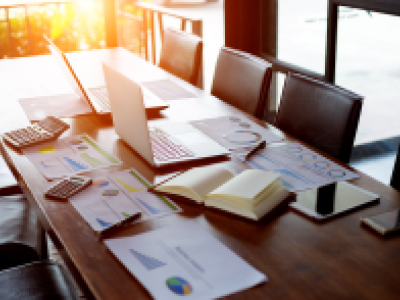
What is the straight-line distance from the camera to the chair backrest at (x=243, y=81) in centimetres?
205

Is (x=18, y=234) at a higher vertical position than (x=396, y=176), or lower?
lower

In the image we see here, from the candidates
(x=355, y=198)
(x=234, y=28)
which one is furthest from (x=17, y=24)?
(x=355, y=198)

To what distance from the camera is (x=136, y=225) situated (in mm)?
1137

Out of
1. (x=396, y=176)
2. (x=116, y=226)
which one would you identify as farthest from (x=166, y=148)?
(x=396, y=176)

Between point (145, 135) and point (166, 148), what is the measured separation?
19 centimetres

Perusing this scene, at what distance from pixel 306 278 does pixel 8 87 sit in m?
1.82

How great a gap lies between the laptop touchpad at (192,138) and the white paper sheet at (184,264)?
0.53 metres

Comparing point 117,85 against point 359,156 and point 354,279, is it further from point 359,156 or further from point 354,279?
point 359,156

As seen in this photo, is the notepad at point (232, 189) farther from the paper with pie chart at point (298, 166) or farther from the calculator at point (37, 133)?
the calculator at point (37, 133)

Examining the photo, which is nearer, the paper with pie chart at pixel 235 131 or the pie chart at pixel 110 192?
the pie chart at pixel 110 192

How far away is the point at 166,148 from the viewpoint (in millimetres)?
1562

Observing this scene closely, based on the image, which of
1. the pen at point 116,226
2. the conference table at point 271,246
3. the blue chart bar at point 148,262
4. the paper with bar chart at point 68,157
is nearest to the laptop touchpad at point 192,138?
the conference table at point 271,246

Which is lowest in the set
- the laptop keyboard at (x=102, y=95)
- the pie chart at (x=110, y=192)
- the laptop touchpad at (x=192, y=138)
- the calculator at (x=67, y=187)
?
the pie chart at (x=110, y=192)

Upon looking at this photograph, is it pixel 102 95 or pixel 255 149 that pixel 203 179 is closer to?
pixel 255 149
